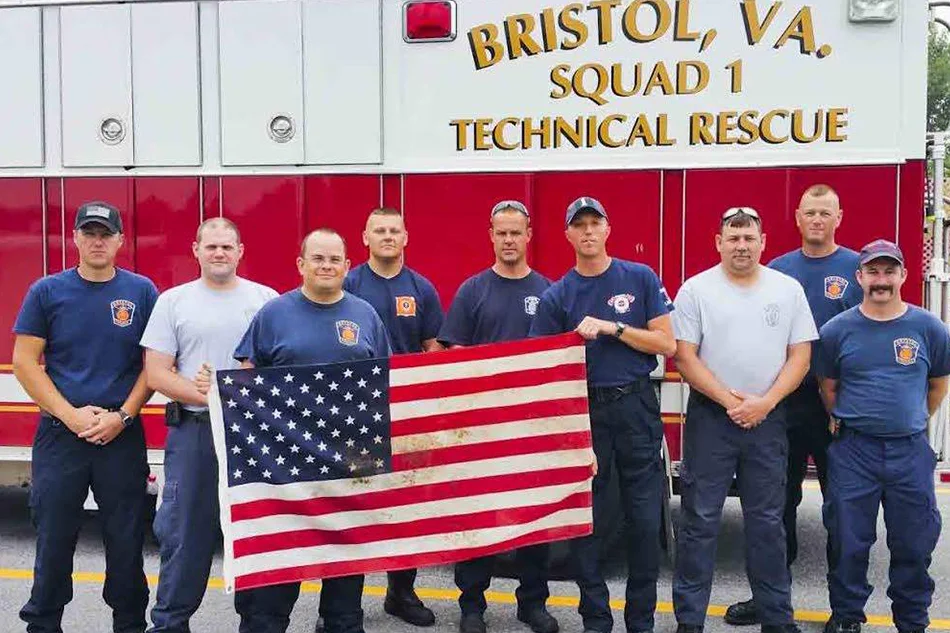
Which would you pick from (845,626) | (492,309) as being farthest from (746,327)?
(845,626)

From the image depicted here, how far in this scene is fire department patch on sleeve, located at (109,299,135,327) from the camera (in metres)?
4.71

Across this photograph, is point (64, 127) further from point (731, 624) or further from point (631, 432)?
point (731, 624)

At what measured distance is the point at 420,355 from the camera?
4648 mm

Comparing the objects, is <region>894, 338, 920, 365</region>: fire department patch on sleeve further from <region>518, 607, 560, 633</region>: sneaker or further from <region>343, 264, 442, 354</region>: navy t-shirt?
<region>343, 264, 442, 354</region>: navy t-shirt

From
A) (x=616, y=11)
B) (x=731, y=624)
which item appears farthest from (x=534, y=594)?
(x=616, y=11)

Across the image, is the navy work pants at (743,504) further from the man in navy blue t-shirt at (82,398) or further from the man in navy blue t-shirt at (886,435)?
the man in navy blue t-shirt at (82,398)

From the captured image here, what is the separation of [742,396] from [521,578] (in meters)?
1.55

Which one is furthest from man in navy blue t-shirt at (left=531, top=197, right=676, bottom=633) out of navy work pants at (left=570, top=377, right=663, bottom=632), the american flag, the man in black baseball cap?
the man in black baseball cap

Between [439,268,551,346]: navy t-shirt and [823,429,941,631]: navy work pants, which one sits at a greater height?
[439,268,551,346]: navy t-shirt

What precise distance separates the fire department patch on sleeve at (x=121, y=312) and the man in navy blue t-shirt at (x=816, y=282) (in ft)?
11.2

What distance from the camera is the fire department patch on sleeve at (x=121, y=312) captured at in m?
4.71

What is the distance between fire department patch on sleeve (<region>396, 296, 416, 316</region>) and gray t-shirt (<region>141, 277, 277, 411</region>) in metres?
0.87

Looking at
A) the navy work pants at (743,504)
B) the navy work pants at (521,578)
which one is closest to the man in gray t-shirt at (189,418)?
the navy work pants at (521,578)

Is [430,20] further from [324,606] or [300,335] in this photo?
[324,606]
